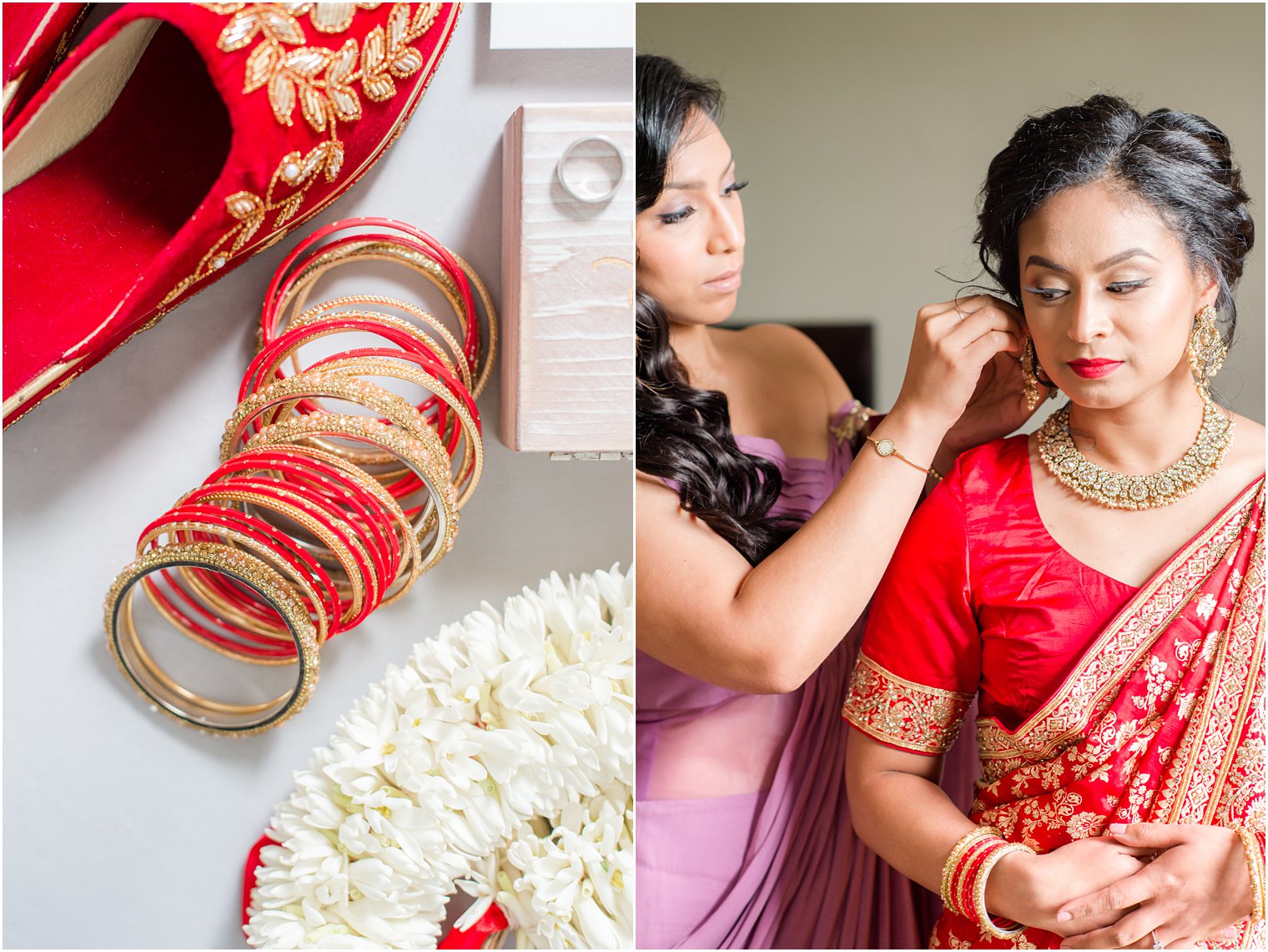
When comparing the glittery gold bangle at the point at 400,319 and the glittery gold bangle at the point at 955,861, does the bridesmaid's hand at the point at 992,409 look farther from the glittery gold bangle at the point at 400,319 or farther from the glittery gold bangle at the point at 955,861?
the glittery gold bangle at the point at 400,319

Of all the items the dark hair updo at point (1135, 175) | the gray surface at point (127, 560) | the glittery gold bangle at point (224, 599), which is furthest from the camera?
the gray surface at point (127, 560)

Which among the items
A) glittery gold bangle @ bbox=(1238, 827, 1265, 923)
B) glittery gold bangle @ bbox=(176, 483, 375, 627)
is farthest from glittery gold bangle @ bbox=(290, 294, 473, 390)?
glittery gold bangle @ bbox=(1238, 827, 1265, 923)

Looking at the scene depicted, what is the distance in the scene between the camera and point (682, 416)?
633 millimetres

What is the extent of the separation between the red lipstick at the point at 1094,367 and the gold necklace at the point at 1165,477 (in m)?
0.06

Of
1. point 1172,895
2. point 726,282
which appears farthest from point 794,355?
point 1172,895

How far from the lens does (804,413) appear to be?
24.8 inches

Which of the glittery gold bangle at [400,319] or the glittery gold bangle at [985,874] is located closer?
the glittery gold bangle at [985,874]

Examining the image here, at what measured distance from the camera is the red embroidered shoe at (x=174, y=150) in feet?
1.89

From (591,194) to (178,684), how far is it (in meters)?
0.51

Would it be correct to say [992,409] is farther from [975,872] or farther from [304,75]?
[304,75]

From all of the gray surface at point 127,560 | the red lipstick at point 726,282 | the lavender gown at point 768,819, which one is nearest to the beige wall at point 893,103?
the red lipstick at point 726,282

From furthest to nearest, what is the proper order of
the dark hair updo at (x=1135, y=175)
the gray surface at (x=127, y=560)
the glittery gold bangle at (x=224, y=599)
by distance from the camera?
1. the gray surface at (x=127, y=560)
2. the glittery gold bangle at (x=224, y=599)
3. the dark hair updo at (x=1135, y=175)

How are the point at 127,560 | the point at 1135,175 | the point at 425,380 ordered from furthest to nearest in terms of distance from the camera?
the point at 127,560
the point at 425,380
the point at 1135,175

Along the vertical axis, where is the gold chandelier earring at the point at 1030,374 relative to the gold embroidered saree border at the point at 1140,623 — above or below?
above
